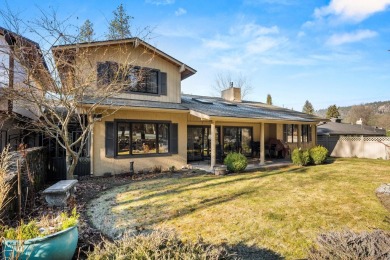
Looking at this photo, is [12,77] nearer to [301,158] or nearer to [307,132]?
[301,158]

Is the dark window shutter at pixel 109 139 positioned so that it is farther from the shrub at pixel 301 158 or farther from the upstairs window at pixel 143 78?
the shrub at pixel 301 158

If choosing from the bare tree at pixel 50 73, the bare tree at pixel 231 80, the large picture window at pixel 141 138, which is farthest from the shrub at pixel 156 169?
the bare tree at pixel 231 80

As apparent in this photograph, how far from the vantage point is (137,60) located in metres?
11.2

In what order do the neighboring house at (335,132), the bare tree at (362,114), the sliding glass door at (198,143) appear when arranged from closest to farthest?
1. the sliding glass door at (198,143)
2. the neighboring house at (335,132)
3. the bare tree at (362,114)

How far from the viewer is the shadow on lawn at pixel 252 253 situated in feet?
12.5

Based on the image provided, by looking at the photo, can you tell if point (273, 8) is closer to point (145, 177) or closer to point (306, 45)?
point (306, 45)

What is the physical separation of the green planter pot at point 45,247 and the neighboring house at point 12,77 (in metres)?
5.42

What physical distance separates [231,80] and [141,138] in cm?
2742

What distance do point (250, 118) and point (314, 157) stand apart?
15.2 ft

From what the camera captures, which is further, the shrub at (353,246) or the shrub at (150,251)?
the shrub at (150,251)

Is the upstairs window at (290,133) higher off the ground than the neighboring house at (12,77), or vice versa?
the neighboring house at (12,77)

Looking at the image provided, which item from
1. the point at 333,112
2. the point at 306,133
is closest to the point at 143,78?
the point at 306,133

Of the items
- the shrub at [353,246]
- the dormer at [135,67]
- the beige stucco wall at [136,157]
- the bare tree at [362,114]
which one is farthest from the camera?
the bare tree at [362,114]

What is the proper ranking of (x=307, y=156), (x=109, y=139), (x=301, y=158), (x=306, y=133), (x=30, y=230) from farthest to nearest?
(x=306, y=133), (x=307, y=156), (x=301, y=158), (x=109, y=139), (x=30, y=230)
